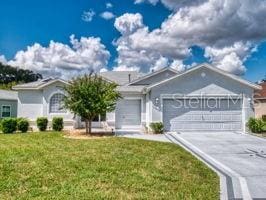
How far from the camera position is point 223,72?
2322 cm

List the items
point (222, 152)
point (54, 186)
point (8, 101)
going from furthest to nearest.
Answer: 1. point (8, 101)
2. point (222, 152)
3. point (54, 186)

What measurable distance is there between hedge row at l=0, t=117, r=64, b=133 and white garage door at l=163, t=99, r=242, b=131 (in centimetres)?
734

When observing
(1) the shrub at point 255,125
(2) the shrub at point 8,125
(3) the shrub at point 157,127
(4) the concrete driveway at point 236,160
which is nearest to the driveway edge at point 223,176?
(4) the concrete driveway at point 236,160

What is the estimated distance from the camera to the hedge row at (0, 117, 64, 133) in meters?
22.5

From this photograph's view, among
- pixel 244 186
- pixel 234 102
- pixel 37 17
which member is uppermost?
pixel 37 17

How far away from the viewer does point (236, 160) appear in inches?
494

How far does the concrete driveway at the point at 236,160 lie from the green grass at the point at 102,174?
1.58 ft

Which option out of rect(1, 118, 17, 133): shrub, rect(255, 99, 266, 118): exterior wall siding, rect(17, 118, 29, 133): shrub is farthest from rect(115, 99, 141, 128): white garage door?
rect(255, 99, 266, 118): exterior wall siding

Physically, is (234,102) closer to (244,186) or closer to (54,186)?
(244,186)

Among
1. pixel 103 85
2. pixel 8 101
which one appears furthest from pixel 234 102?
pixel 8 101

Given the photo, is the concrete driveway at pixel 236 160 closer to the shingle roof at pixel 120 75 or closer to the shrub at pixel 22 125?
the shrub at pixel 22 125

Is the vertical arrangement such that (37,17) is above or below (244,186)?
above

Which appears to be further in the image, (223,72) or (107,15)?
(107,15)

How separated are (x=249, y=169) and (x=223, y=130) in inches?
505
